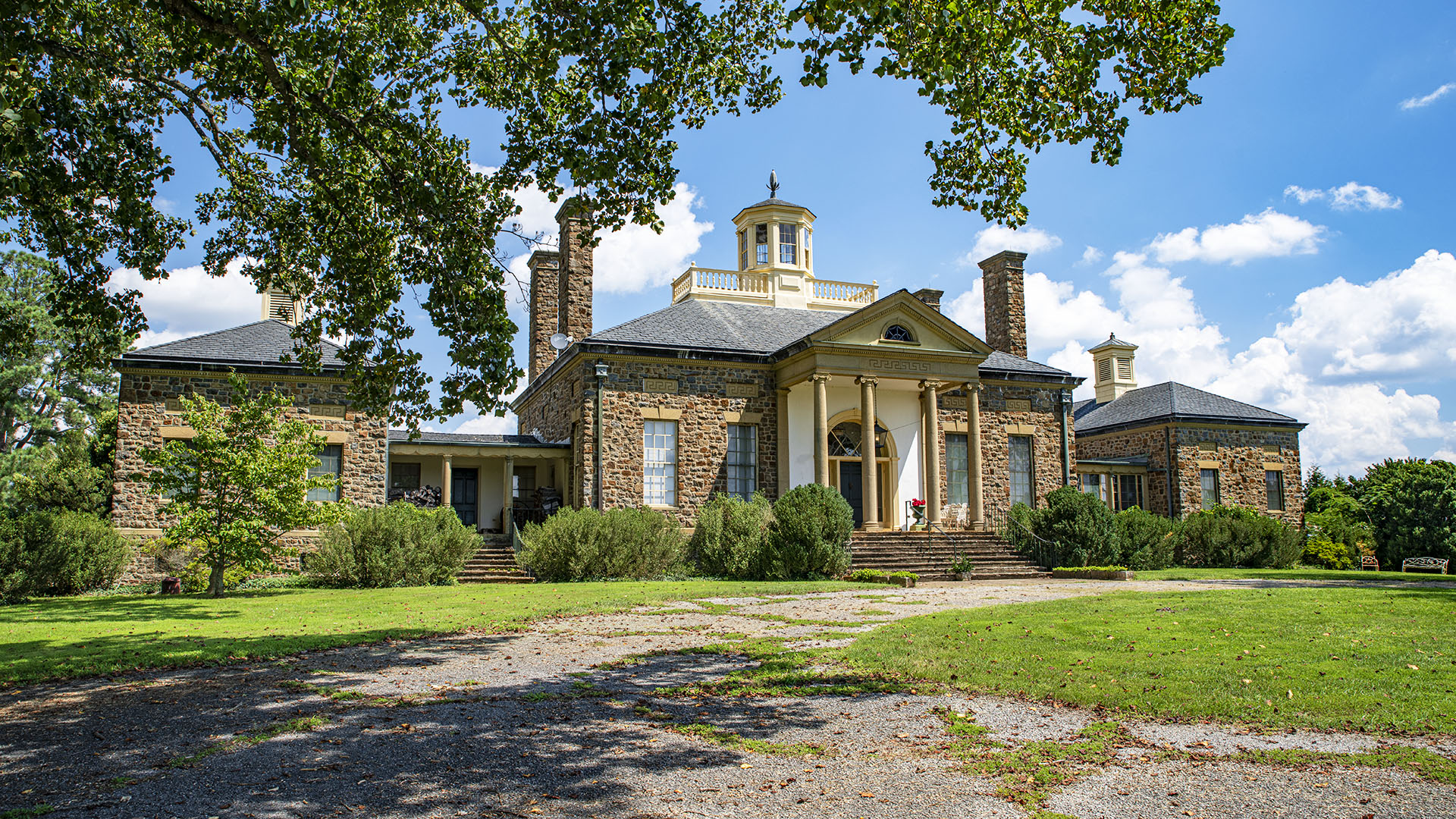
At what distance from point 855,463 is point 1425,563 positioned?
43.2ft

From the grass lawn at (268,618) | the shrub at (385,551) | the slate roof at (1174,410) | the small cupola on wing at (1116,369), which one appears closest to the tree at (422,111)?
the grass lawn at (268,618)

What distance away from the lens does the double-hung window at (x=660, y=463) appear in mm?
21109

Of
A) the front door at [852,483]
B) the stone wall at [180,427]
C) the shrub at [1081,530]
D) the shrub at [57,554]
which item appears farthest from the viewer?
the front door at [852,483]

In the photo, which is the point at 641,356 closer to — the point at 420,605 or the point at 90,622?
the point at 420,605

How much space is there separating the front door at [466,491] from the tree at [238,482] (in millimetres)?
8824

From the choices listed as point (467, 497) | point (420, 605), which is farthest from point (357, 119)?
point (467, 497)

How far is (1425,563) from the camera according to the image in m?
20.8

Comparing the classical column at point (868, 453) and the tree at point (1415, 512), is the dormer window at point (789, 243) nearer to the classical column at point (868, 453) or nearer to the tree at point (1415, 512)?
the classical column at point (868, 453)

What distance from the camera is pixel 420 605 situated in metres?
13.0

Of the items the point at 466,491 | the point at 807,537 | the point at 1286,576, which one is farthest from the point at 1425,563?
the point at 466,491

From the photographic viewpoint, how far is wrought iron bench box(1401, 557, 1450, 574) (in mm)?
20328

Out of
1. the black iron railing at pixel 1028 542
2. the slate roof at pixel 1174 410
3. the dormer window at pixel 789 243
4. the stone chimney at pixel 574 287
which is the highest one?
the dormer window at pixel 789 243

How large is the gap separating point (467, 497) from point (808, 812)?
22.0m

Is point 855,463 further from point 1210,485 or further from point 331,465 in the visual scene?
point 331,465
